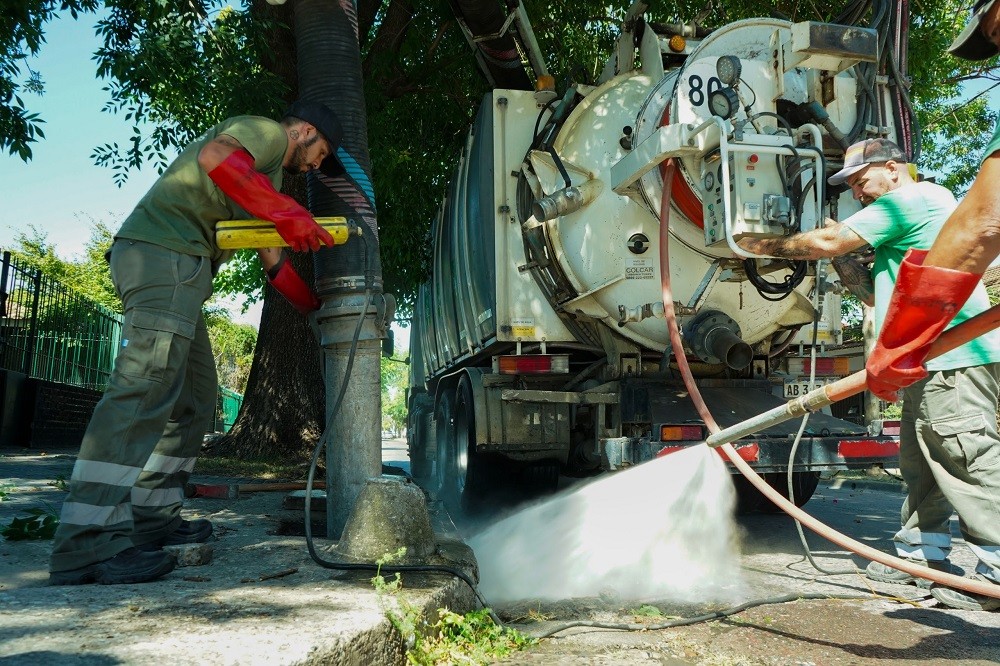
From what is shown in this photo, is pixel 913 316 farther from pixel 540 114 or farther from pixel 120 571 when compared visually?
pixel 540 114

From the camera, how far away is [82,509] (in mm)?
2918

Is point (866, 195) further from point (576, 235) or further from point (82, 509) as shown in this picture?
point (82, 509)

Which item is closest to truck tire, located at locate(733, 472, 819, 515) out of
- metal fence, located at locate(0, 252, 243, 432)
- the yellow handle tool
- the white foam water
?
the white foam water

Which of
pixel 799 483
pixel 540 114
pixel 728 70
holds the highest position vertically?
pixel 540 114

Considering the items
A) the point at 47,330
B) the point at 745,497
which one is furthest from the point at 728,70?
the point at 47,330

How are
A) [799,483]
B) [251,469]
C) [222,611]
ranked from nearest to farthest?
[222,611], [799,483], [251,469]

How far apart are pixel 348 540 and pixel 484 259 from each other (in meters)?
3.31

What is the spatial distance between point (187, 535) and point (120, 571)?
0.79 meters

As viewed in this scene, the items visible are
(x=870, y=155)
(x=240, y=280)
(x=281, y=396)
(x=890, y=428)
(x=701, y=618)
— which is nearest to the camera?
(x=701, y=618)

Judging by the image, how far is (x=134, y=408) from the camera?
302 centimetres

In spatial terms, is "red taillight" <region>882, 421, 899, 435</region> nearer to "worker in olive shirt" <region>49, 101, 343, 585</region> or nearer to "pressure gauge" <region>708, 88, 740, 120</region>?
"pressure gauge" <region>708, 88, 740, 120</region>

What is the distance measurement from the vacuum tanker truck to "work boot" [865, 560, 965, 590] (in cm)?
73

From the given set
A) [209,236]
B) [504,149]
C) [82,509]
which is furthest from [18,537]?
[504,149]

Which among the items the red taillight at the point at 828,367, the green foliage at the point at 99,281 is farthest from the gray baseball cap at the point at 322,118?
the green foliage at the point at 99,281
